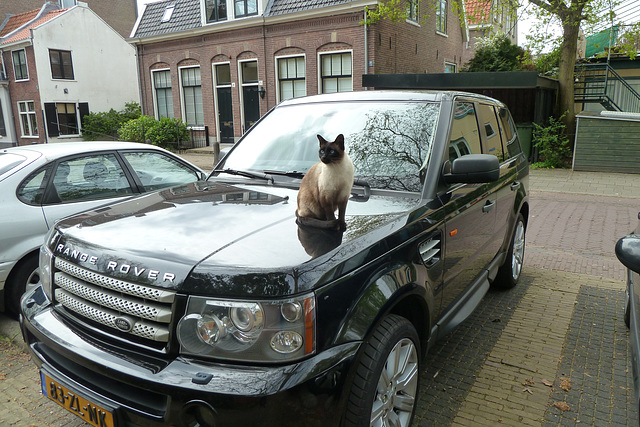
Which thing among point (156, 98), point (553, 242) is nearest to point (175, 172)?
point (553, 242)

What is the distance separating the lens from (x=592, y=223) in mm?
8484

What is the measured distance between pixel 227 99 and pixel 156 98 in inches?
204

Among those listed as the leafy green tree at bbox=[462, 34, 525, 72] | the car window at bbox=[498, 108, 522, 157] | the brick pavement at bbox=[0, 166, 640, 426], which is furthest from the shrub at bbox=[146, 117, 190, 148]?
the car window at bbox=[498, 108, 522, 157]

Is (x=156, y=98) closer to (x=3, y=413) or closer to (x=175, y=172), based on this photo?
(x=175, y=172)

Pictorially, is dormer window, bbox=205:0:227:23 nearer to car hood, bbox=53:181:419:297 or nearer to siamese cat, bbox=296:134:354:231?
car hood, bbox=53:181:419:297

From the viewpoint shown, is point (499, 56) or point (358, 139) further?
point (499, 56)

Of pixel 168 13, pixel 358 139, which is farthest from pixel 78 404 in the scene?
pixel 168 13

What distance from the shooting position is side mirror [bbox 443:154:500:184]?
2816 millimetres

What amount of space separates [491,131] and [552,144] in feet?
43.5

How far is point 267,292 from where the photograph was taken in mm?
1815

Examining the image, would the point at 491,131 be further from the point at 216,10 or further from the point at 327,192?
the point at 216,10

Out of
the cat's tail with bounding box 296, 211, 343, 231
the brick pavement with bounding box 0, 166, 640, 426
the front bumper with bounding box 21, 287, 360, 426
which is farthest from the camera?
the brick pavement with bounding box 0, 166, 640, 426

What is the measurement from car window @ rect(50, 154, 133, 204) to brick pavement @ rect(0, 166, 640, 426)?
1.30 metres

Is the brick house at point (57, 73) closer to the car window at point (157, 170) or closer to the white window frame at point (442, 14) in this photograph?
the white window frame at point (442, 14)
